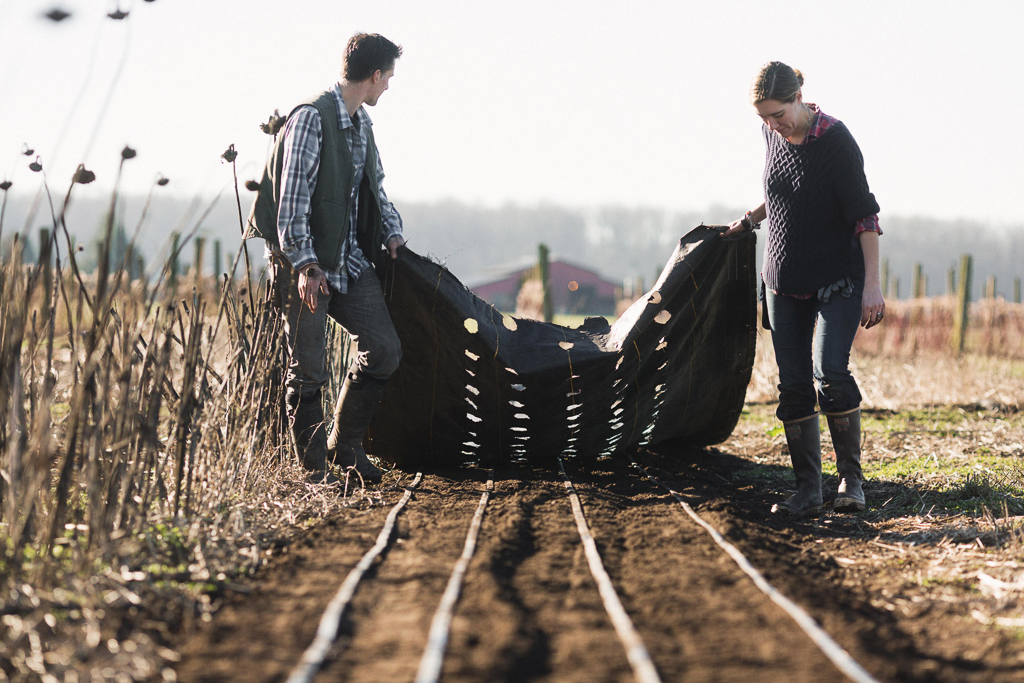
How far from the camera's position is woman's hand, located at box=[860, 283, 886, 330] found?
9.73 feet

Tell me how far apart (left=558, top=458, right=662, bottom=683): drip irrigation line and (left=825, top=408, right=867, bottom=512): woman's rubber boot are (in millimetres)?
1128

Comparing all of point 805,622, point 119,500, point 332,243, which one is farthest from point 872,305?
point 119,500

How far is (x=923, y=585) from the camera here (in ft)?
7.50

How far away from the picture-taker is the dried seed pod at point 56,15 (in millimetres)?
1985

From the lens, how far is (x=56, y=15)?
2.00 meters

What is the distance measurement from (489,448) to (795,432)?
1.37 meters

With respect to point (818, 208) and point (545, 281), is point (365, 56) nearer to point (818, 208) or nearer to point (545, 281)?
point (818, 208)

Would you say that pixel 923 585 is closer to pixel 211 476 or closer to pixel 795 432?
pixel 795 432

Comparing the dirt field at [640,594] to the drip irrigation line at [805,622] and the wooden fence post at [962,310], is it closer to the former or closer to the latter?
the drip irrigation line at [805,622]

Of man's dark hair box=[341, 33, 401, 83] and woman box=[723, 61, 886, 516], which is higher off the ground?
man's dark hair box=[341, 33, 401, 83]

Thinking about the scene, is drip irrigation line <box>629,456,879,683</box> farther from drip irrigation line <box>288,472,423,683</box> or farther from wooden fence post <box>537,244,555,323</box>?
wooden fence post <box>537,244,555,323</box>

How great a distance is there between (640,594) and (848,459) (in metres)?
1.57

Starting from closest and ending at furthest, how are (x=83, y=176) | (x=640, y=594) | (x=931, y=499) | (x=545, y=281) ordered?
(x=640, y=594)
(x=83, y=176)
(x=931, y=499)
(x=545, y=281)

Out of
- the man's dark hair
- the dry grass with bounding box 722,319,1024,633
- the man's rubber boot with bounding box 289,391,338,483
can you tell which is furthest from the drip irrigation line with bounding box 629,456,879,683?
the man's dark hair
